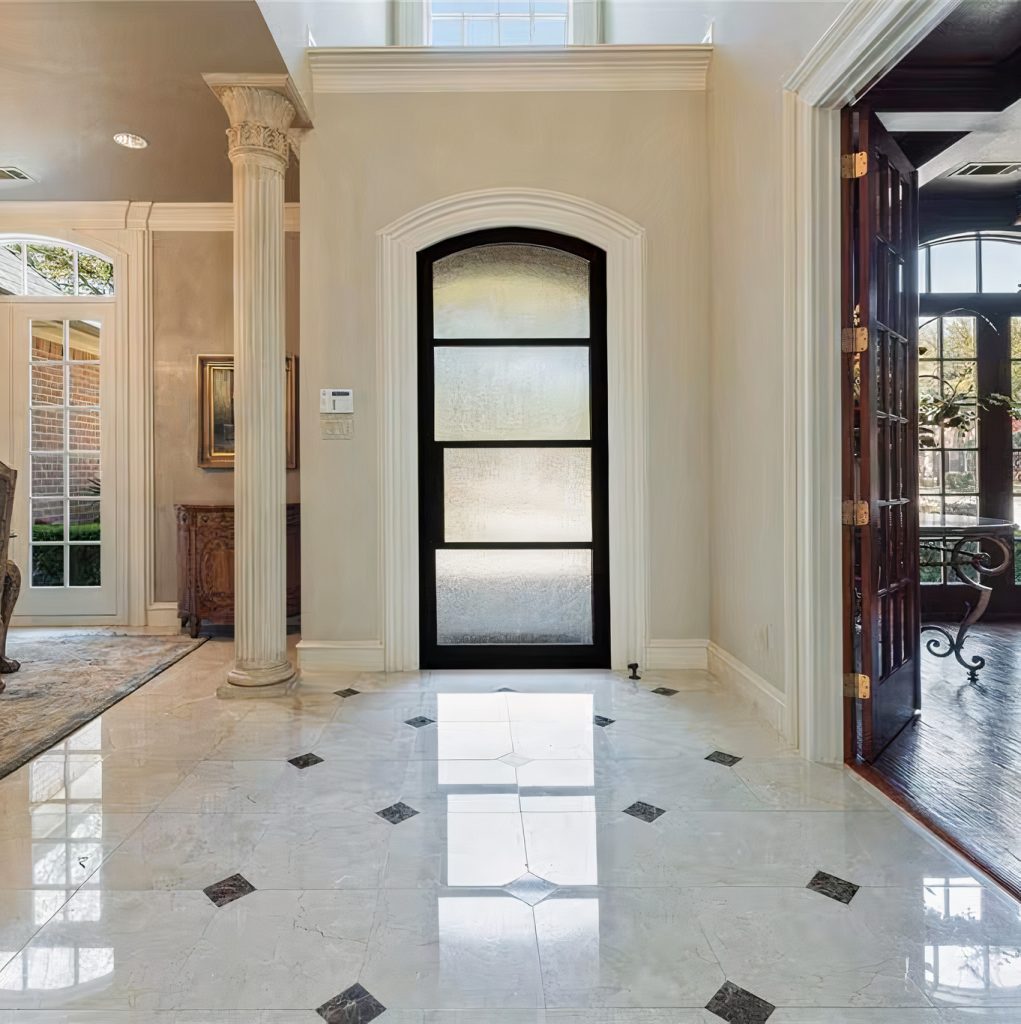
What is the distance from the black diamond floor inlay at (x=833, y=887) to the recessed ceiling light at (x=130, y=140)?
15.9 feet

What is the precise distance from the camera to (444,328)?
3.79 m

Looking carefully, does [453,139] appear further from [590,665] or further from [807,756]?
[807,756]

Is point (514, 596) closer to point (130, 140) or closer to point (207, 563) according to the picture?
point (207, 563)

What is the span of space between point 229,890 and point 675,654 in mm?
2640

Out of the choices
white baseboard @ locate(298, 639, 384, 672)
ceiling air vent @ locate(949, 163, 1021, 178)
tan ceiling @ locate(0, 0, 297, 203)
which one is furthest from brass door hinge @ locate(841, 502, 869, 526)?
ceiling air vent @ locate(949, 163, 1021, 178)

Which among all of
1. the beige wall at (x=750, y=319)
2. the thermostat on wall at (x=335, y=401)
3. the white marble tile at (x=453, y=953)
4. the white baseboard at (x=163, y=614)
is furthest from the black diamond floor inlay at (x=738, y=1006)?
the white baseboard at (x=163, y=614)

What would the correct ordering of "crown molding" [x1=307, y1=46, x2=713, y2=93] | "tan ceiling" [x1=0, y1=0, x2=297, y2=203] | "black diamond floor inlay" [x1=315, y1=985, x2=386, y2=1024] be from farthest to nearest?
1. "crown molding" [x1=307, y1=46, x2=713, y2=93]
2. "tan ceiling" [x1=0, y1=0, x2=297, y2=203]
3. "black diamond floor inlay" [x1=315, y1=985, x2=386, y2=1024]

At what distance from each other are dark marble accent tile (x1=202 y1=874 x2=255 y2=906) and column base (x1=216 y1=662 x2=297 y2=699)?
5.45 ft

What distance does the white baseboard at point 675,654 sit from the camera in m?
3.71

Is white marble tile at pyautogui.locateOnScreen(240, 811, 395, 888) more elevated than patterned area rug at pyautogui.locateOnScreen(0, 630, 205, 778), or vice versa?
patterned area rug at pyautogui.locateOnScreen(0, 630, 205, 778)

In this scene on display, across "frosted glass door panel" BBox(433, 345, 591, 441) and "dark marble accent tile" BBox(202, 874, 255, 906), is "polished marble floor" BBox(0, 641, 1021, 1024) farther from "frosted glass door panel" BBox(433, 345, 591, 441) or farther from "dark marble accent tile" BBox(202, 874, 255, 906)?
"frosted glass door panel" BBox(433, 345, 591, 441)

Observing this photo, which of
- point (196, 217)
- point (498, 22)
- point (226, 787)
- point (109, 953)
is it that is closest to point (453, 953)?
point (109, 953)

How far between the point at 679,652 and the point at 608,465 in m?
1.15

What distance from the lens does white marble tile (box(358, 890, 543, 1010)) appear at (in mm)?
1331
